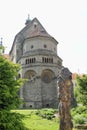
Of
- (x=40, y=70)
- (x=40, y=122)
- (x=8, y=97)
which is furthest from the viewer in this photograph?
(x=40, y=70)

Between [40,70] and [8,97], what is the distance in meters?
37.5

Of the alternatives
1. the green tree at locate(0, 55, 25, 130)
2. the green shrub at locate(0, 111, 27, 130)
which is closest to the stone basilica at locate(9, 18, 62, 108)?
the green tree at locate(0, 55, 25, 130)

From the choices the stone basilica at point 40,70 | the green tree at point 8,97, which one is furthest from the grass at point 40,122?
the stone basilica at point 40,70

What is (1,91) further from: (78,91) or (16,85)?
(78,91)

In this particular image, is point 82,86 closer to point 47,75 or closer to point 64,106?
point 64,106

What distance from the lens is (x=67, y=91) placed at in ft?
44.8

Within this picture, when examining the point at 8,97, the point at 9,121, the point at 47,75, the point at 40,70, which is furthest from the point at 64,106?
the point at 47,75

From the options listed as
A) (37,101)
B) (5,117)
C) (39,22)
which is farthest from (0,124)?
(39,22)

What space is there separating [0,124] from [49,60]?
39909 millimetres

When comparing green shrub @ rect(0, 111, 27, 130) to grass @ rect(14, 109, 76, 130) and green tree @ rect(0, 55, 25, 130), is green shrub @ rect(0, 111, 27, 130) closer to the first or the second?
green tree @ rect(0, 55, 25, 130)

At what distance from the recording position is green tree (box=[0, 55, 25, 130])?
46.8ft

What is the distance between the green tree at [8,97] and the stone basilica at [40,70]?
112ft

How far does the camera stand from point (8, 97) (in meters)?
14.9

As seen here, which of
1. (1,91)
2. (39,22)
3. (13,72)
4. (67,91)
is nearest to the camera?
(67,91)
